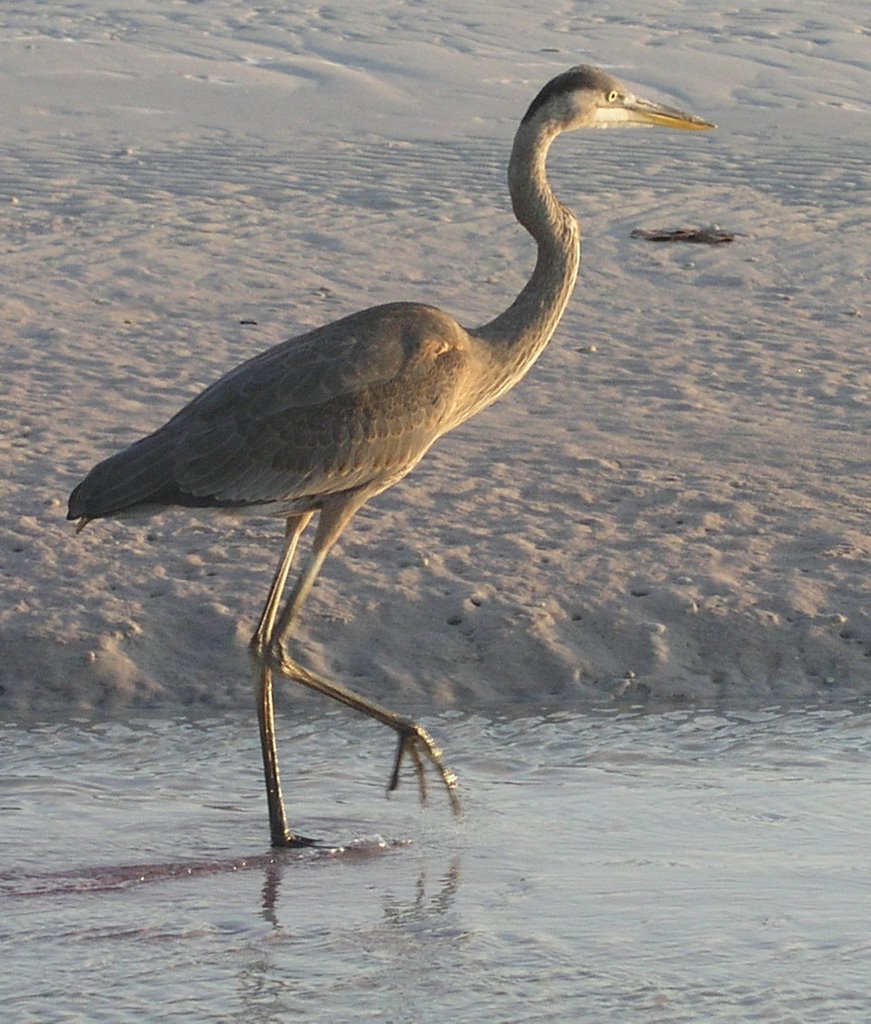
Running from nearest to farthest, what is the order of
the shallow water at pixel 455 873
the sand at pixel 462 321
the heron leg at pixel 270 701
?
the shallow water at pixel 455 873, the heron leg at pixel 270 701, the sand at pixel 462 321

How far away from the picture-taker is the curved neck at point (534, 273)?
280 inches

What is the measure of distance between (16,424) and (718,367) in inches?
139

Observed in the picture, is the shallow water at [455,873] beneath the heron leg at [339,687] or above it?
beneath

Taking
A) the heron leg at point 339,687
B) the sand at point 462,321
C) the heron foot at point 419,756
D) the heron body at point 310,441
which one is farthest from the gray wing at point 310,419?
the sand at point 462,321

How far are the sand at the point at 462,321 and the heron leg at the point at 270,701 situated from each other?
2.01 feet

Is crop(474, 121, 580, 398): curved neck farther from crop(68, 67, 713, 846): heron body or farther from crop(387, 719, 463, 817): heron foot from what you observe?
crop(387, 719, 463, 817): heron foot

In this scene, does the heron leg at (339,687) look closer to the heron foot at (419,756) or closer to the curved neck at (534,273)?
the heron foot at (419,756)

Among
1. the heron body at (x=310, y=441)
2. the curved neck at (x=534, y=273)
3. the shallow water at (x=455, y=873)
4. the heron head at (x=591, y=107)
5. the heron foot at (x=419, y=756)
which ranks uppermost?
the heron head at (x=591, y=107)

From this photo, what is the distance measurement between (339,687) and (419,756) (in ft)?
1.71

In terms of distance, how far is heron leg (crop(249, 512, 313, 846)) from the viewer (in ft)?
20.9

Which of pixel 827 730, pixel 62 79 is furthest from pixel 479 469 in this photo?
pixel 62 79

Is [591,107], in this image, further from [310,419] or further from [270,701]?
[270,701]

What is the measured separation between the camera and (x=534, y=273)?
7141 millimetres

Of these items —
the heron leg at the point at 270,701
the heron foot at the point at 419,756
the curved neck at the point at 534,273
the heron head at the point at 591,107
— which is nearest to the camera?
the heron leg at the point at 270,701
